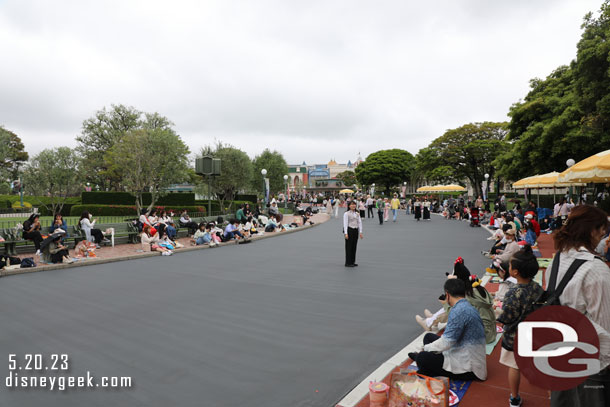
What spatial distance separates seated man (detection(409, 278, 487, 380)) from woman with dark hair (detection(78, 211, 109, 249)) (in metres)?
11.8

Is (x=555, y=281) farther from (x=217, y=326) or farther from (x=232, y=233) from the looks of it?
(x=232, y=233)

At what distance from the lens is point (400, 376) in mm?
2865

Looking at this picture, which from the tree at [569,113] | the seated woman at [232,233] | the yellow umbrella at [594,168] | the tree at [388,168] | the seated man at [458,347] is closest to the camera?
the seated man at [458,347]

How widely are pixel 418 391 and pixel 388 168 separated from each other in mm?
70231

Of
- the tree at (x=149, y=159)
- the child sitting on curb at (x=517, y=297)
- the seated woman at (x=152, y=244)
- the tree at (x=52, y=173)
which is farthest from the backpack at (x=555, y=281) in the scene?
the tree at (x=52, y=173)

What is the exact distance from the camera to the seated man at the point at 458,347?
10.5 feet

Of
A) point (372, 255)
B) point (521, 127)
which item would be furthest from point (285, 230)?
point (521, 127)

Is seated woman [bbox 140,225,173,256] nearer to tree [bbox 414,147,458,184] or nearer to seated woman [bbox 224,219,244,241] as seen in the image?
seated woman [bbox 224,219,244,241]

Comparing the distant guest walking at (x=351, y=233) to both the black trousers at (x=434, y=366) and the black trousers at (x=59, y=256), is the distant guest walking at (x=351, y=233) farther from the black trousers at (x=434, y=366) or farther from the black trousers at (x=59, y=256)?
the black trousers at (x=59, y=256)

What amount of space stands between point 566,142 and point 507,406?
21.2 m

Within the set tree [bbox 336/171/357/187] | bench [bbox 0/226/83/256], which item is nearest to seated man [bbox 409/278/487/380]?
bench [bbox 0/226/83/256]

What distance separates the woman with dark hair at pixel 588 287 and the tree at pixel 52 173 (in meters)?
28.9

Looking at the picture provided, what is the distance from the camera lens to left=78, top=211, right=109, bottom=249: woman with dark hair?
1194 cm

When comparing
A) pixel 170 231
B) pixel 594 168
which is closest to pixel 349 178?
pixel 170 231
